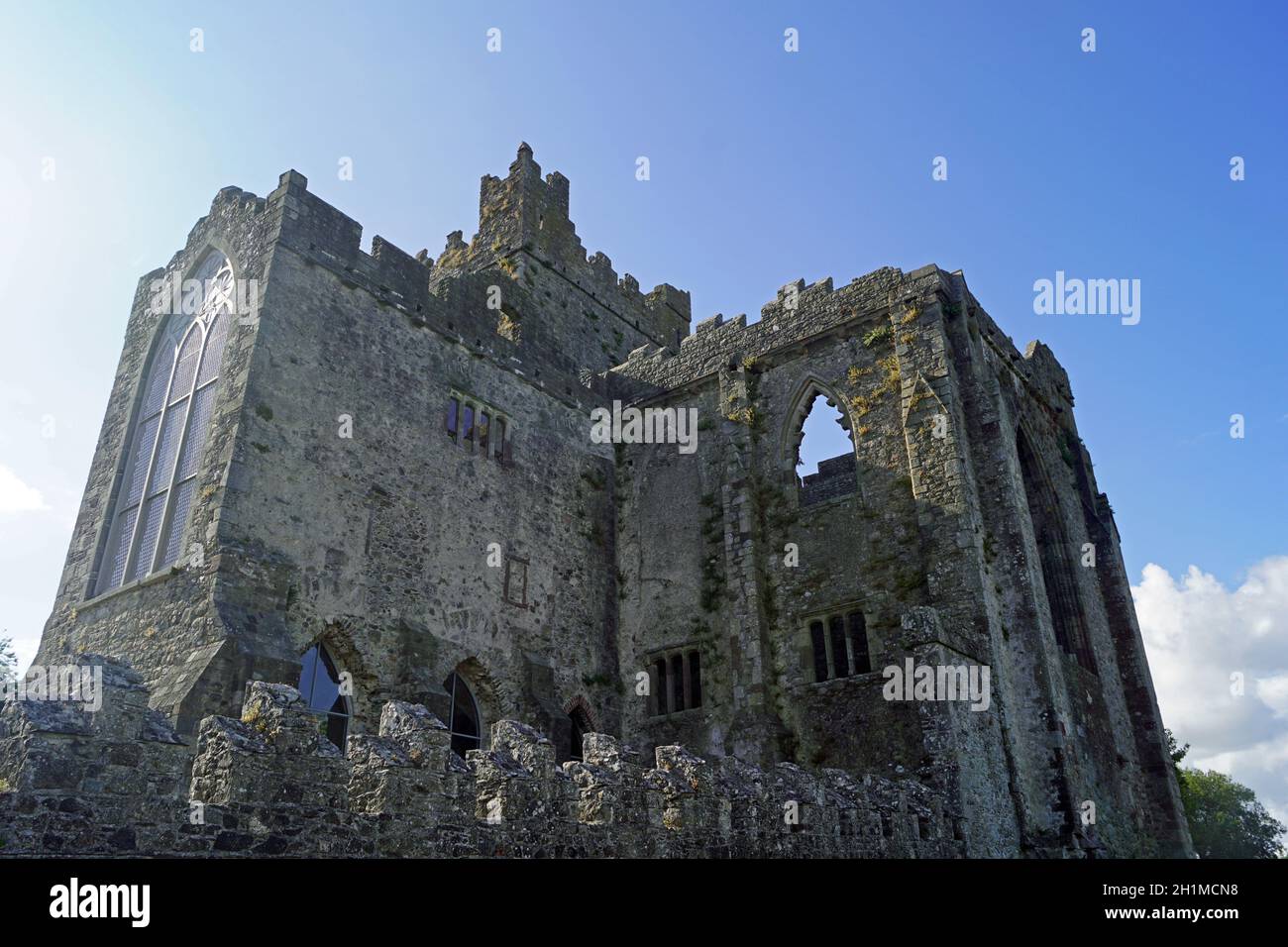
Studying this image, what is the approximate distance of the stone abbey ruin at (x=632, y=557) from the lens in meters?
13.4

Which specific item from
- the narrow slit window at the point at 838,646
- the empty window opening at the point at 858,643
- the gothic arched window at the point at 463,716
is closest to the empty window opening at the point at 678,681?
the narrow slit window at the point at 838,646

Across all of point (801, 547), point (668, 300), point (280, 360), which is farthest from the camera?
point (668, 300)

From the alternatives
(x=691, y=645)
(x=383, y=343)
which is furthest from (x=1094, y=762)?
(x=383, y=343)

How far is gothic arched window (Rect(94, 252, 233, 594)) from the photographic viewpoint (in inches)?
602

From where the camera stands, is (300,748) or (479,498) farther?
(479,498)

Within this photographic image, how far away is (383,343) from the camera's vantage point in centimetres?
1752

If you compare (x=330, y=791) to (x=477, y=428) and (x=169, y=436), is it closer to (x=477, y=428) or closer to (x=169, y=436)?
(x=169, y=436)

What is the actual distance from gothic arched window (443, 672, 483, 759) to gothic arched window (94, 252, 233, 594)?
5.32 metres

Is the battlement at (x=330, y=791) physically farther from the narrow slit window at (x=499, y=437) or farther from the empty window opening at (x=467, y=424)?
the narrow slit window at (x=499, y=437)

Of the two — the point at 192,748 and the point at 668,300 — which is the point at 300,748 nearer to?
the point at 192,748

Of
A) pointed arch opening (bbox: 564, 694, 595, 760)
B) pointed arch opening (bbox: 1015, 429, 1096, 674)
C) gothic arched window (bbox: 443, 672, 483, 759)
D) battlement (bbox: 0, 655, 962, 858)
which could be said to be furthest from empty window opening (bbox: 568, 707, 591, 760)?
pointed arch opening (bbox: 1015, 429, 1096, 674)

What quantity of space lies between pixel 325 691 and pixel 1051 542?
636 inches

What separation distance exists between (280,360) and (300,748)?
392 inches
